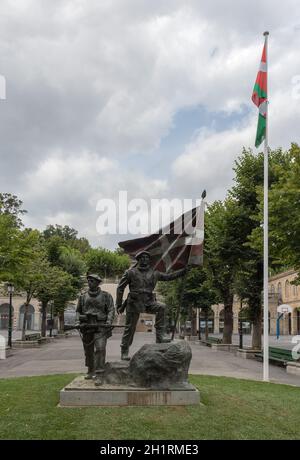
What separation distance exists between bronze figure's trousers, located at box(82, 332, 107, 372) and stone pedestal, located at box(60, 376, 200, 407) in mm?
607

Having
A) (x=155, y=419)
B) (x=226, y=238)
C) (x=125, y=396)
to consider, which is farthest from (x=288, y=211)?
(x=155, y=419)

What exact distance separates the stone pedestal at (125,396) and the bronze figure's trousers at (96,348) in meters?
0.61

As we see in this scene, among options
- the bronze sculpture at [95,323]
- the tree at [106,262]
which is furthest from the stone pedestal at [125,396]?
the tree at [106,262]

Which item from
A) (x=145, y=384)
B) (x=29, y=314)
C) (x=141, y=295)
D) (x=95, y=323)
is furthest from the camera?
(x=29, y=314)

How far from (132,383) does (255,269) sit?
18821mm

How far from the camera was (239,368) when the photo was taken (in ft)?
67.2

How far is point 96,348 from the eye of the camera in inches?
398

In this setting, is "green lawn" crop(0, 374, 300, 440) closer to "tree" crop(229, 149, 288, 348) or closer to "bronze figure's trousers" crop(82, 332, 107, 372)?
"bronze figure's trousers" crop(82, 332, 107, 372)

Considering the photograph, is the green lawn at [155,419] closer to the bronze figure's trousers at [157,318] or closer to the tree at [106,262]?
the bronze figure's trousers at [157,318]

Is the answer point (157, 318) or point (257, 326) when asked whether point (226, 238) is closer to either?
point (257, 326)

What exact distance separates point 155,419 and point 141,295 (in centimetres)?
302
